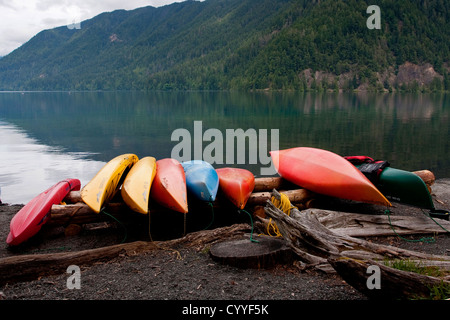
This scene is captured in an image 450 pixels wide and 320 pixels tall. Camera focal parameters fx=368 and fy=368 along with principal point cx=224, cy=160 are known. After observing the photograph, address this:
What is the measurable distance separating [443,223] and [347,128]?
22213 mm

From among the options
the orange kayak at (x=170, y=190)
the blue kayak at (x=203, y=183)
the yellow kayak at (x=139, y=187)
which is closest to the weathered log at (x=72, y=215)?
the yellow kayak at (x=139, y=187)

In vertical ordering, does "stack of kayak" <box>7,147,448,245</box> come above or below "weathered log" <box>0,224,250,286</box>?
above

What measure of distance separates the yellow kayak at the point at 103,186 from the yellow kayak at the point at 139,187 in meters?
0.28

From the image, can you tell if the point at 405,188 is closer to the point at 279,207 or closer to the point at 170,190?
the point at 279,207

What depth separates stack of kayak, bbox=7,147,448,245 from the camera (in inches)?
258

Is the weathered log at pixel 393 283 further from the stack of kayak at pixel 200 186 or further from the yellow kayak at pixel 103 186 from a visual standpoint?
the yellow kayak at pixel 103 186

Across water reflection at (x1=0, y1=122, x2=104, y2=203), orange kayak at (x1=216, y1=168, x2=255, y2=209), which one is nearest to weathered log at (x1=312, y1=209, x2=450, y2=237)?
orange kayak at (x1=216, y1=168, x2=255, y2=209)

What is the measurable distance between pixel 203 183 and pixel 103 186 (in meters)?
1.85

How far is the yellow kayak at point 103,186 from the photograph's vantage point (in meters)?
6.43

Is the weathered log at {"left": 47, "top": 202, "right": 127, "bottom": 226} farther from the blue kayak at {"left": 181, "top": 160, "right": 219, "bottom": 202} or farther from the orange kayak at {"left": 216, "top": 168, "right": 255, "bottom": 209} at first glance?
the orange kayak at {"left": 216, "top": 168, "right": 255, "bottom": 209}

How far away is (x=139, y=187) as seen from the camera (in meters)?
6.70

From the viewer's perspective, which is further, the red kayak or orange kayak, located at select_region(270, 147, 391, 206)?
orange kayak, located at select_region(270, 147, 391, 206)

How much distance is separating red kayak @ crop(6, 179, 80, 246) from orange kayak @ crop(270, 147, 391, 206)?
493cm
